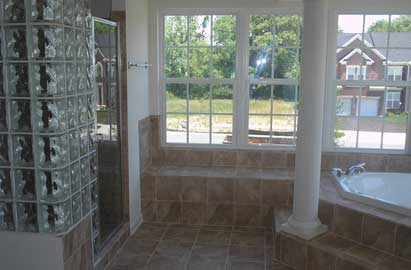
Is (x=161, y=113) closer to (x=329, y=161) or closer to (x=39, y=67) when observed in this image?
(x=329, y=161)

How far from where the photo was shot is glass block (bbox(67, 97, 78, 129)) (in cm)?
228

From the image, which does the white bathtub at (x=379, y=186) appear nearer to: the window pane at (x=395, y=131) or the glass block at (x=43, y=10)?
the window pane at (x=395, y=131)

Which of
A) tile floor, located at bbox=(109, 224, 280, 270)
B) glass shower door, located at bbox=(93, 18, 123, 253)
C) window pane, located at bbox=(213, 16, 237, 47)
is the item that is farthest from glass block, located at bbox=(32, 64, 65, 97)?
window pane, located at bbox=(213, 16, 237, 47)

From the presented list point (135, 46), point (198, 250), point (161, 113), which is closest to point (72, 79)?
point (135, 46)

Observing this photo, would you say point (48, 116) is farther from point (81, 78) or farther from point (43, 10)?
point (43, 10)

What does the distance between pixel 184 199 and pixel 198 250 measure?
659 mm

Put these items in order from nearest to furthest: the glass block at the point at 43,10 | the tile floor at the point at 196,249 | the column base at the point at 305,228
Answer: the glass block at the point at 43,10
the column base at the point at 305,228
the tile floor at the point at 196,249

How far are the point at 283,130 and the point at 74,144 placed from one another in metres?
2.61

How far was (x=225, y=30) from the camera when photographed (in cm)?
435

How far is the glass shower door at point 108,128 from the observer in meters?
3.16

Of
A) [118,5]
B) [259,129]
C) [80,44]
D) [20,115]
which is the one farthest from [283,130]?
[20,115]

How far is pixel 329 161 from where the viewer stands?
14.1 ft

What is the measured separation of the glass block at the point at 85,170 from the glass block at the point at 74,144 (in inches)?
3.3

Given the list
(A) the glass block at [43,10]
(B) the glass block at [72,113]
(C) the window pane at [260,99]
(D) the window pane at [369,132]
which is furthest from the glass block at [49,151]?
(D) the window pane at [369,132]
